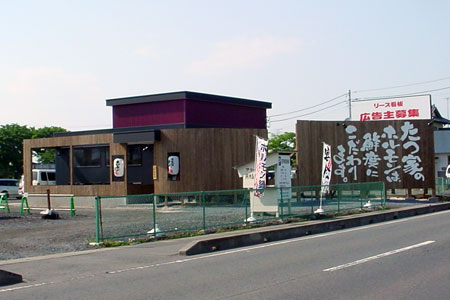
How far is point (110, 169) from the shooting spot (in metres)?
31.8

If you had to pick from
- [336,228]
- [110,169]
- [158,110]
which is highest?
[158,110]

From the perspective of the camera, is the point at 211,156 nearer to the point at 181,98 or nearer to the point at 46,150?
the point at 181,98

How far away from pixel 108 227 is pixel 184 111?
17914 millimetres

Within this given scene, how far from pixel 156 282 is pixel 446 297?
4870 mm

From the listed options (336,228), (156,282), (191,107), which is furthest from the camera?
(191,107)

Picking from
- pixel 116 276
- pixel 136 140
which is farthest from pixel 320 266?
pixel 136 140

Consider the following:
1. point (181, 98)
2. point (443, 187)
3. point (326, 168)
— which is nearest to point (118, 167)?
point (181, 98)

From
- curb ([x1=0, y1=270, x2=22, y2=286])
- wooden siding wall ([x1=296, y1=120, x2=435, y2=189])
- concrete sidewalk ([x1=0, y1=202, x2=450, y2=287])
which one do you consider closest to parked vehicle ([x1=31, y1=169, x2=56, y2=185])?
wooden siding wall ([x1=296, y1=120, x2=435, y2=189])

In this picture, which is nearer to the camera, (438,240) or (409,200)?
(438,240)

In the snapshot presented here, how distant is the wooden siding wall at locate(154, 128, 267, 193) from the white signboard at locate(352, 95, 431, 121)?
1265 inches

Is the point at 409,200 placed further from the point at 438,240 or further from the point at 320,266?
the point at 320,266

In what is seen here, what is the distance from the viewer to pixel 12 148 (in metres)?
66.4

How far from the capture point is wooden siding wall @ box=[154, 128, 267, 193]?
29016 mm

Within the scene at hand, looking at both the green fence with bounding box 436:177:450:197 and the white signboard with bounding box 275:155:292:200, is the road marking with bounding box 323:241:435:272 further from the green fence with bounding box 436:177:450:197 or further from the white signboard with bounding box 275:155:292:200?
the green fence with bounding box 436:177:450:197
